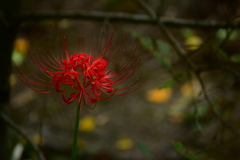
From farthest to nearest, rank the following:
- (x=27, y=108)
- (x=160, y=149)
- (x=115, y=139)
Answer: (x=27, y=108)
(x=115, y=139)
(x=160, y=149)

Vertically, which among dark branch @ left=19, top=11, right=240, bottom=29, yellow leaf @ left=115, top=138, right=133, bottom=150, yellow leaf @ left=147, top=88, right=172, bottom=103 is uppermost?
yellow leaf @ left=147, top=88, right=172, bottom=103

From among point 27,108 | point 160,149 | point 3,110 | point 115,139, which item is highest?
point 27,108

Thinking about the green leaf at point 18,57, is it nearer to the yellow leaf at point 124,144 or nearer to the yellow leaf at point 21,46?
the yellow leaf at point 21,46

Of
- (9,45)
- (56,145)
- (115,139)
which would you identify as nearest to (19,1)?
(9,45)

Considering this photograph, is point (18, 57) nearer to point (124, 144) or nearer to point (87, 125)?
point (87, 125)

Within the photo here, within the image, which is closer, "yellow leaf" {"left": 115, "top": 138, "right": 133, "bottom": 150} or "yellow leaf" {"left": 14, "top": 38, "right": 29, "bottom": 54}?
"yellow leaf" {"left": 115, "top": 138, "right": 133, "bottom": 150}

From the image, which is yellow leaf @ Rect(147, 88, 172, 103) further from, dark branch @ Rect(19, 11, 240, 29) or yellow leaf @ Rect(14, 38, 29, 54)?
dark branch @ Rect(19, 11, 240, 29)

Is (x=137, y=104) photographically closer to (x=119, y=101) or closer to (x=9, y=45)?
(x=119, y=101)

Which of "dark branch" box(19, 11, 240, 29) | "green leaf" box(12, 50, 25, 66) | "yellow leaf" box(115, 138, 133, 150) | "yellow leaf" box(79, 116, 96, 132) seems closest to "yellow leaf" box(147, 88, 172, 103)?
"yellow leaf" box(115, 138, 133, 150)
